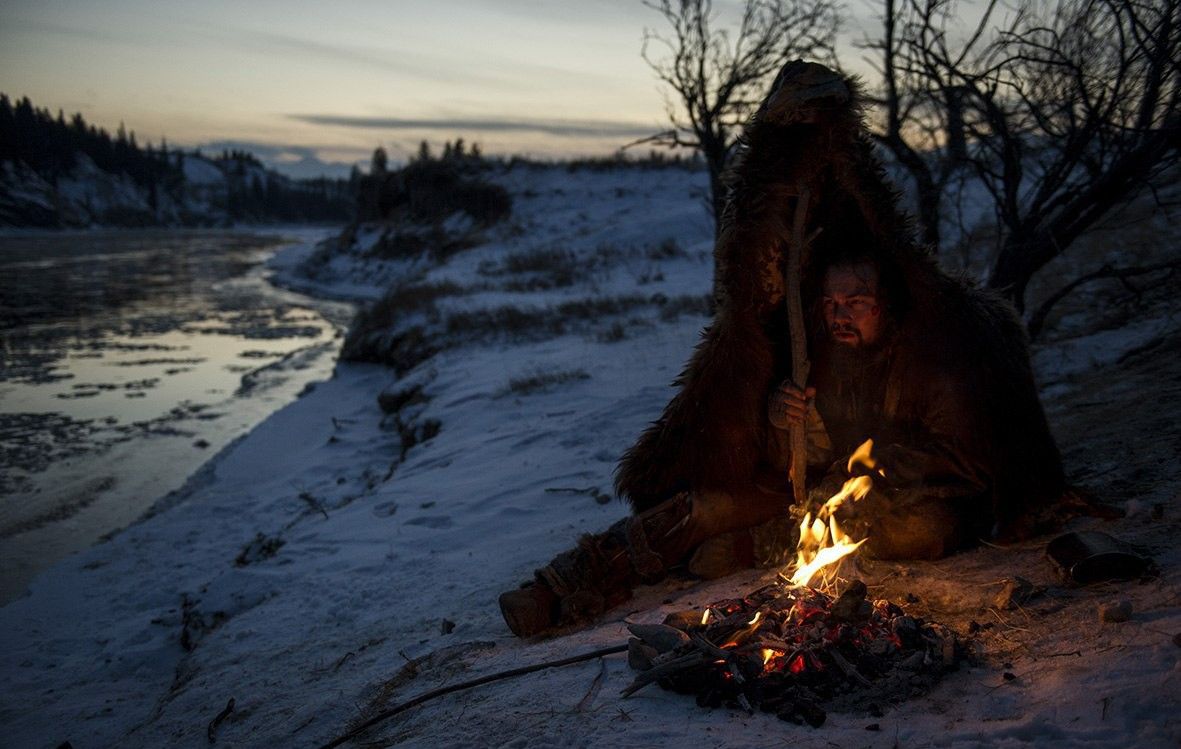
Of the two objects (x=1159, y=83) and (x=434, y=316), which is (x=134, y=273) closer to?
(x=434, y=316)

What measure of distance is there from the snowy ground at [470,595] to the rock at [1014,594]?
4 cm

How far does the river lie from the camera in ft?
24.5

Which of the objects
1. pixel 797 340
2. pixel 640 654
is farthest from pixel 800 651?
pixel 797 340

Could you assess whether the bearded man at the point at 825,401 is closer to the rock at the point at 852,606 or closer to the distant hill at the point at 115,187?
the rock at the point at 852,606

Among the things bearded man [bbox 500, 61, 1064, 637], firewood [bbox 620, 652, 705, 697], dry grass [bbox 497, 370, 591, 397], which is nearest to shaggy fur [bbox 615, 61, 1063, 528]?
bearded man [bbox 500, 61, 1064, 637]

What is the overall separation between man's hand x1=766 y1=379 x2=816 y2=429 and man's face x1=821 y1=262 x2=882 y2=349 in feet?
1.07

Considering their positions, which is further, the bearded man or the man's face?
the man's face

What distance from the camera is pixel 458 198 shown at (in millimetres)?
33906

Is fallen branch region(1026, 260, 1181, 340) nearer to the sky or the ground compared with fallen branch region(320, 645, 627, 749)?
nearer to the sky

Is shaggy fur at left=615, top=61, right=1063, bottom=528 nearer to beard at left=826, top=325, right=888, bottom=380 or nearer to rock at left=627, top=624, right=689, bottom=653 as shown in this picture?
beard at left=826, top=325, right=888, bottom=380

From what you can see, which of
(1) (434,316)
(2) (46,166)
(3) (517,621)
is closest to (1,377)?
(1) (434,316)

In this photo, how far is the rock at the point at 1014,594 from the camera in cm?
285

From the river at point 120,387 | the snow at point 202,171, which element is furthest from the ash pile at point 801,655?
the snow at point 202,171

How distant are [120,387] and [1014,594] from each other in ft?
42.7
